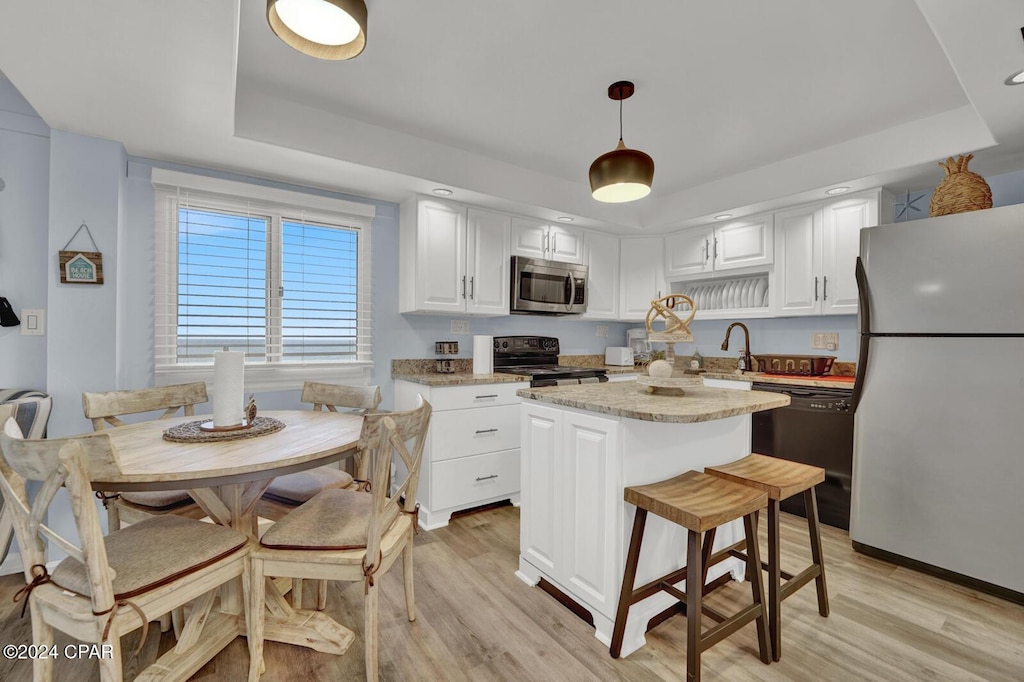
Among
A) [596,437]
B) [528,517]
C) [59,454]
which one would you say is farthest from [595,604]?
[59,454]

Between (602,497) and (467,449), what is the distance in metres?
1.38

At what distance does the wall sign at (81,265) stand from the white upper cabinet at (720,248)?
4.10 m

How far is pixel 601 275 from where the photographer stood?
4.16 metres

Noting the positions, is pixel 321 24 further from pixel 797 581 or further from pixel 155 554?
pixel 797 581

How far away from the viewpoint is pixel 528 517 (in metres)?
2.15

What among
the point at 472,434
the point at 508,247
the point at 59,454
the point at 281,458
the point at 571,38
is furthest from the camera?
the point at 508,247

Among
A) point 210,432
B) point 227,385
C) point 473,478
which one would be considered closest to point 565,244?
point 473,478

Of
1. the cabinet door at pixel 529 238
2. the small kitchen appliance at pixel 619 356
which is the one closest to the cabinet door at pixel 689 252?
the small kitchen appliance at pixel 619 356

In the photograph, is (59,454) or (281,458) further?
(281,458)

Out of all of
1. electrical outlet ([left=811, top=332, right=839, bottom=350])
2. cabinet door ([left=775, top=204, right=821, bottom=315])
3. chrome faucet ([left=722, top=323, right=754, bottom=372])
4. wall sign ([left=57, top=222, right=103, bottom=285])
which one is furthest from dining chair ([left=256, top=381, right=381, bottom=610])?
electrical outlet ([left=811, top=332, right=839, bottom=350])

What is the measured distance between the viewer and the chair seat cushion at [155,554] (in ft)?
4.09

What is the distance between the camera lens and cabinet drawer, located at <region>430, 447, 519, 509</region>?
2.83m

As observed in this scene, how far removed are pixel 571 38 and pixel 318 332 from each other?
2.36 m

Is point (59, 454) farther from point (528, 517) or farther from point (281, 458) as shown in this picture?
point (528, 517)
